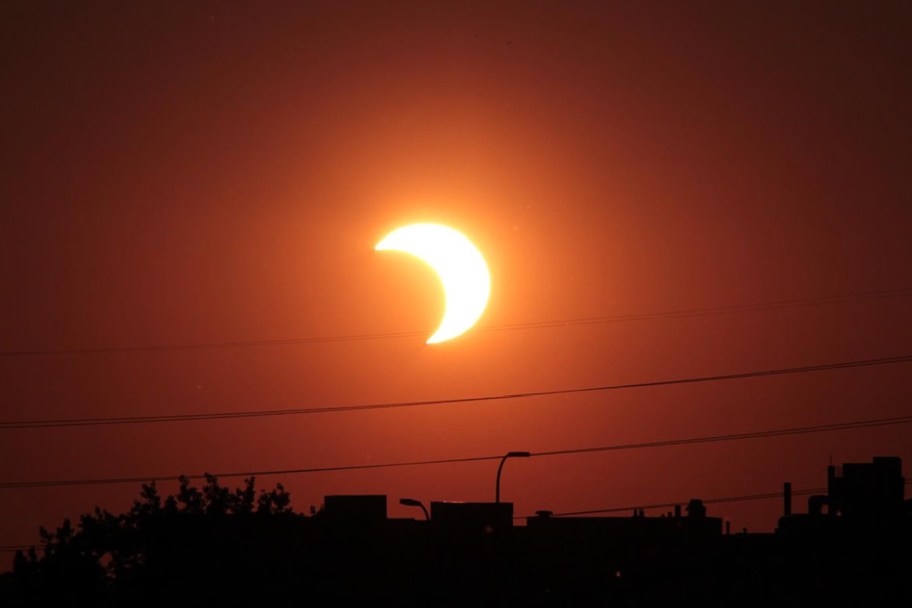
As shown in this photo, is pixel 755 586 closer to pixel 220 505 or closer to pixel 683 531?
pixel 683 531

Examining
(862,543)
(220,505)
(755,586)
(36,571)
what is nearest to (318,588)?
(755,586)

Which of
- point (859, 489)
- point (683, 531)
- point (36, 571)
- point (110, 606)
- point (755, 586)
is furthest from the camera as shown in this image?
point (36, 571)

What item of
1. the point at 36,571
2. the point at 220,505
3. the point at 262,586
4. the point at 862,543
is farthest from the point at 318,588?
the point at 220,505

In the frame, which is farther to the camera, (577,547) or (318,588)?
(577,547)

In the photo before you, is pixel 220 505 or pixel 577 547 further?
pixel 220 505

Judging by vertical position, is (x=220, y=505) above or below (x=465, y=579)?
above

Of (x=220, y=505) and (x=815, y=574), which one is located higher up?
(x=220, y=505)

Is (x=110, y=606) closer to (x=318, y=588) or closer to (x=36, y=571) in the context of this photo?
(x=318, y=588)

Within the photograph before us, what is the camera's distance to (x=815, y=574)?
47.8 meters

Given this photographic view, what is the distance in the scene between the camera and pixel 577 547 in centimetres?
6781

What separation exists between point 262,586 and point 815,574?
751 inches

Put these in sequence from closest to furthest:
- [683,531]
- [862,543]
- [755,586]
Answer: [755,586]
[862,543]
[683,531]

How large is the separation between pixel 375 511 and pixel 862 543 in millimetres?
20195

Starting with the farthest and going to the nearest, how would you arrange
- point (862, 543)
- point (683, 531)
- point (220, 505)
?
point (220, 505) < point (683, 531) < point (862, 543)
